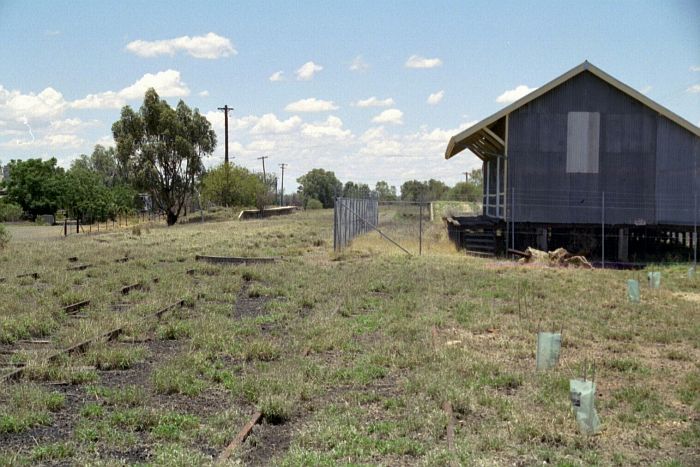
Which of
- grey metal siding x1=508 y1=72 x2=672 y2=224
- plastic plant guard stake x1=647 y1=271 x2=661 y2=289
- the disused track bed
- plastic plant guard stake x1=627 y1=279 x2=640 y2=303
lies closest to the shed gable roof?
grey metal siding x1=508 y1=72 x2=672 y2=224

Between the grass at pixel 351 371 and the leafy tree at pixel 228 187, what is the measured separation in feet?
171

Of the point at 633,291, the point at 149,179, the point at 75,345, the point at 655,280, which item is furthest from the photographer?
the point at 149,179

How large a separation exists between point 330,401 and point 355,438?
1.30 meters

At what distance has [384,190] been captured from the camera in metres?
105

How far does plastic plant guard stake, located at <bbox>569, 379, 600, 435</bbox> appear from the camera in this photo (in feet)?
20.1

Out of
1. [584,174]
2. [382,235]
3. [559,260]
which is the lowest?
[559,260]

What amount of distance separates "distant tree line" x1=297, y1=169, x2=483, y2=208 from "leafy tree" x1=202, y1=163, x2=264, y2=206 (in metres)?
8.62

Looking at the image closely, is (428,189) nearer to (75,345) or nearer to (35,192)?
(35,192)

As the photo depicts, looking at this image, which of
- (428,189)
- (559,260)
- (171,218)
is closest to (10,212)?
(171,218)

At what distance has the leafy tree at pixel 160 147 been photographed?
173 ft

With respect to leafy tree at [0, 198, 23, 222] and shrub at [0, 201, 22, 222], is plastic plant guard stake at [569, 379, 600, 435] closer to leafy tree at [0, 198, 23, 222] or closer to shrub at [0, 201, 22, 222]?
leafy tree at [0, 198, 23, 222]

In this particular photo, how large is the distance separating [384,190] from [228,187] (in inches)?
1554

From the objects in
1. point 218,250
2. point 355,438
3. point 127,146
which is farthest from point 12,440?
point 127,146

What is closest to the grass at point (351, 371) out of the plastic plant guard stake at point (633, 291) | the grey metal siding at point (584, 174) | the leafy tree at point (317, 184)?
the plastic plant guard stake at point (633, 291)
